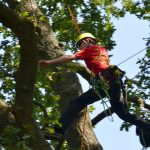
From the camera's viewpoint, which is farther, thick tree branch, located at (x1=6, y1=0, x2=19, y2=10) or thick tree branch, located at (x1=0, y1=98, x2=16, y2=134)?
thick tree branch, located at (x1=6, y1=0, x2=19, y2=10)

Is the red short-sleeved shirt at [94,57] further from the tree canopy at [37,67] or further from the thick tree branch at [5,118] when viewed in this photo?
the thick tree branch at [5,118]

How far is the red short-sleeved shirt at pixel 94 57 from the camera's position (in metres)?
5.52

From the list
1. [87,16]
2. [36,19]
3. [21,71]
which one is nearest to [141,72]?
[87,16]

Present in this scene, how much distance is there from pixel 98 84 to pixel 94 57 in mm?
362

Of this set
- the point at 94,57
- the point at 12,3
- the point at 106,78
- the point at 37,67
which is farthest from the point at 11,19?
the point at 12,3

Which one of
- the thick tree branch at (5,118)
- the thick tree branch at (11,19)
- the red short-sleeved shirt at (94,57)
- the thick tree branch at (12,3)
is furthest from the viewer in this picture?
the thick tree branch at (12,3)

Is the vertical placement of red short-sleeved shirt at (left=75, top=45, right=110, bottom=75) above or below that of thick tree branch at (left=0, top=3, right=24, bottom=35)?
above

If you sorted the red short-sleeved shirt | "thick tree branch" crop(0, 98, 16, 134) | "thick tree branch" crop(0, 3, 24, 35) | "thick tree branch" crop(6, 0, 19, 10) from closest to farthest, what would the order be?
"thick tree branch" crop(0, 3, 24, 35)
"thick tree branch" crop(0, 98, 16, 134)
the red short-sleeved shirt
"thick tree branch" crop(6, 0, 19, 10)

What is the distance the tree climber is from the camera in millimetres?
5613

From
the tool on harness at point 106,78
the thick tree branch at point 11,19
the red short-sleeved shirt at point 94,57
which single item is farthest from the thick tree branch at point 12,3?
the thick tree branch at point 11,19

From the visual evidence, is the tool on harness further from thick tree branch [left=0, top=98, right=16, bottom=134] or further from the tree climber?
thick tree branch [left=0, top=98, right=16, bottom=134]

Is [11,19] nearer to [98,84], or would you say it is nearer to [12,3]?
[98,84]

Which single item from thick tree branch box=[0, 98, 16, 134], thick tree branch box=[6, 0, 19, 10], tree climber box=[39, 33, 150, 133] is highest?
thick tree branch box=[6, 0, 19, 10]

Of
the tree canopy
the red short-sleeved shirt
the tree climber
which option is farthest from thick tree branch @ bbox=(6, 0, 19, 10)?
the red short-sleeved shirt
